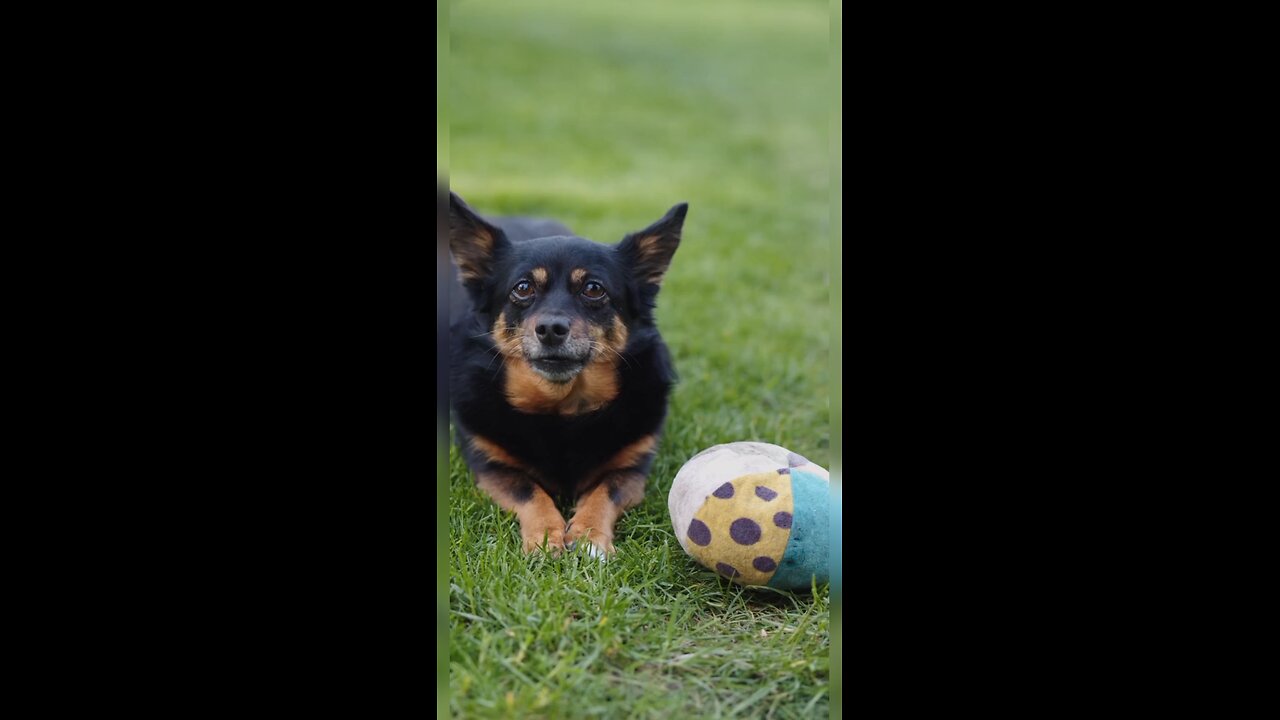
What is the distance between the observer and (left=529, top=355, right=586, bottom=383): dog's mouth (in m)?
3.20

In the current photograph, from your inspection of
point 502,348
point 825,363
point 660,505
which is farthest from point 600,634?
point 825,363

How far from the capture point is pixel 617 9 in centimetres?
870

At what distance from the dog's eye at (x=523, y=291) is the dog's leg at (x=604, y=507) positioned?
2.34 ft

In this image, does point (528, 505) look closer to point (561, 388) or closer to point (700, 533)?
point (561, 388)

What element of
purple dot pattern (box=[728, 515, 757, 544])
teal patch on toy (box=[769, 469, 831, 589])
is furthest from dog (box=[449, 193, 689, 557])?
teal patch on toy (box=[769, 469, 831, 589])

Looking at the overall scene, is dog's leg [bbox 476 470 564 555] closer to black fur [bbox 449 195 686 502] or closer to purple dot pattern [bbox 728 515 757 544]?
black fur [bbox 449 195 686 502]

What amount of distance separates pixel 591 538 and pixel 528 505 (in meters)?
0.28

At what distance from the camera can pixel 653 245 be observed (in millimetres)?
3420

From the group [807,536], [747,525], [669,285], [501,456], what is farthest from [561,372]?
[669,285]

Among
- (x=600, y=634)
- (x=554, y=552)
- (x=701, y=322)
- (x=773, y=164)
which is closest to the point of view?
(x=600, y=634)

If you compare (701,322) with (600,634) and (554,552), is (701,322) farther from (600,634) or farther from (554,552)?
(600,634)

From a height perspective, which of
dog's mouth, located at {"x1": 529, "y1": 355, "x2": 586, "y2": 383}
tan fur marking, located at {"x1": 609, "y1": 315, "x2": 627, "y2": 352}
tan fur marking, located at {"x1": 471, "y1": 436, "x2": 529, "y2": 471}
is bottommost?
tan fur marking, located at {"x1": 471, "y1": 436, "x2": 529, "y2": 471}
